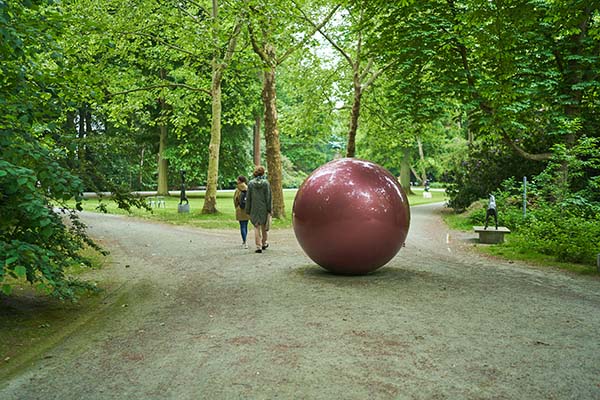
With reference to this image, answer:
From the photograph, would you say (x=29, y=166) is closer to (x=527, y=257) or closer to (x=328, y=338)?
(x=328, y=338)

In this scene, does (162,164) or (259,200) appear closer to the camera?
(259,200)

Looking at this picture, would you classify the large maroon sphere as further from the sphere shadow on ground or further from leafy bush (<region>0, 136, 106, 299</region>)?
leafy bush (<region>0, 136, 106, 299</region>)

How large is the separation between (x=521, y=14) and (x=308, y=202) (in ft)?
23.2

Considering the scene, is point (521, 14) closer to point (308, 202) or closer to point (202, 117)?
point (308, 202)

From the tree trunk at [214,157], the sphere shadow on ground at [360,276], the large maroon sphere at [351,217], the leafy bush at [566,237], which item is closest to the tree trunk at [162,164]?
the tree trunk at [214,157]

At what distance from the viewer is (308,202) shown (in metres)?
9.42

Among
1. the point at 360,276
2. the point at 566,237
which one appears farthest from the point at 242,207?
the point at 566,237

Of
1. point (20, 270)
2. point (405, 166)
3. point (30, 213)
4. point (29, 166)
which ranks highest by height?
point (405, 166)

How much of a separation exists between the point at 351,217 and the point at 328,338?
3244 mm

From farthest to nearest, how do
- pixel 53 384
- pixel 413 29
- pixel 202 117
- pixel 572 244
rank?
pixel 202 117, pixel 413 29, pixel 572 244, pixel 53 384

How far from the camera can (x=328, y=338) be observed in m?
5.98

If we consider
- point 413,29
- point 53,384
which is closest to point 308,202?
point 53,384

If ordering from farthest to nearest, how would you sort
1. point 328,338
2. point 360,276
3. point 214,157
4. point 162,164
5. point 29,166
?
point 162,164, point 214,157, point 360,276, point 29,166, point 328,338

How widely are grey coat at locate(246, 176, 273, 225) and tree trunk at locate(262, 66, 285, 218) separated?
8834mm
